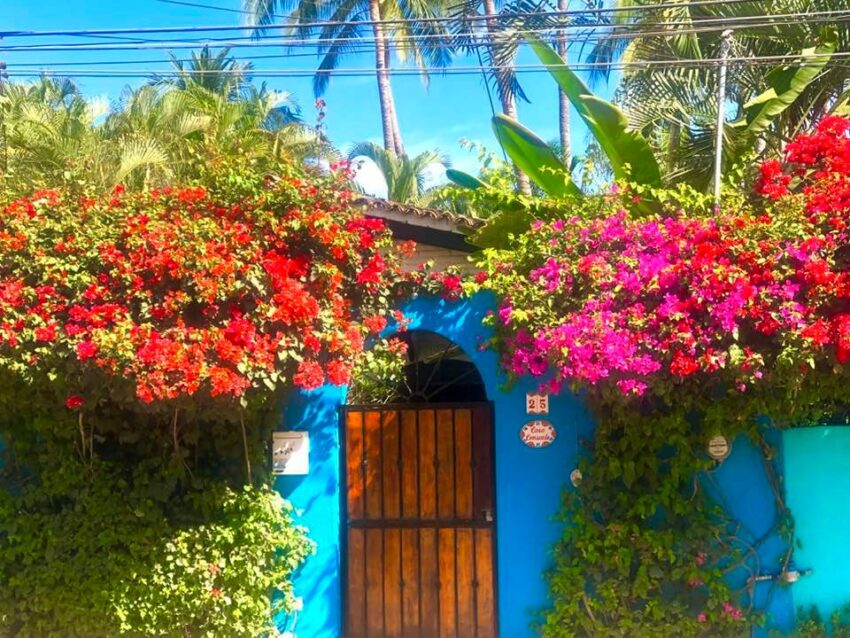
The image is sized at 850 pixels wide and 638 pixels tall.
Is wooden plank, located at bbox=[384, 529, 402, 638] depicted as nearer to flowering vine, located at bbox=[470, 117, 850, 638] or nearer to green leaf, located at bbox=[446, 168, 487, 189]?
flowering vine, located at bbox=[470, 117, 850, 638]

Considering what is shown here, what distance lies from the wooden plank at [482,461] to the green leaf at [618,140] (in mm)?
2386

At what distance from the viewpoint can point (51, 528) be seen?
19.4 feet

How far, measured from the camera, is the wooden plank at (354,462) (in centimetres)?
648

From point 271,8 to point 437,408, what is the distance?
48.9 ft

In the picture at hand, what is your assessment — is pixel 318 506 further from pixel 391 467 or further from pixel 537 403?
pixel 537 403

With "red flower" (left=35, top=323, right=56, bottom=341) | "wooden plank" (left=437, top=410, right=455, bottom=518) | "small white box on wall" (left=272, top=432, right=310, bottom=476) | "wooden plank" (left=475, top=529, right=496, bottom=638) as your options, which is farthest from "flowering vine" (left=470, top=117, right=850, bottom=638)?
"red flower" (left=35, top=323, right=56, bottom=341)

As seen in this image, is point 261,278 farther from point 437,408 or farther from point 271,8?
point 271,8

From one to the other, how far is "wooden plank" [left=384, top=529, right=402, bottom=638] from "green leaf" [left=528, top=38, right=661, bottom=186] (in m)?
3.61

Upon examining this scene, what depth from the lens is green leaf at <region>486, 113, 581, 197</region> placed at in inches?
290

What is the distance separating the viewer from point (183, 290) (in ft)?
16.3

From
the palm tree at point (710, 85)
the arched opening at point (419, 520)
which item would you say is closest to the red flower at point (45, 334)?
the arched opening at point (419, 520)

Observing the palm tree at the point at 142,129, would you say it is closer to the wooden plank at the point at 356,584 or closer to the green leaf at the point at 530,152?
the green leaf at the point at 530,152

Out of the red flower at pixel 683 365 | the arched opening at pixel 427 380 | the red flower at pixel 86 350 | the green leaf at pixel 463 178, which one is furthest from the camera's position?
the green leaf at pixel 463 178

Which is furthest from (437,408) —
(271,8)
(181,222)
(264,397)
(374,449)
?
(271,8)
